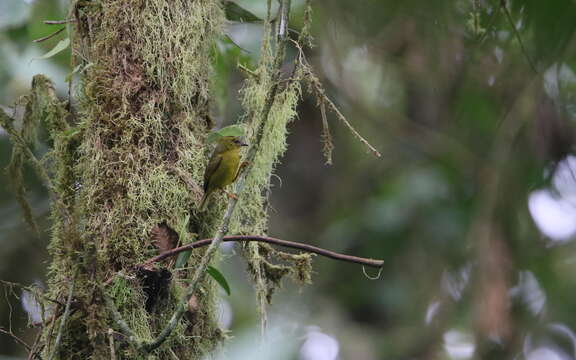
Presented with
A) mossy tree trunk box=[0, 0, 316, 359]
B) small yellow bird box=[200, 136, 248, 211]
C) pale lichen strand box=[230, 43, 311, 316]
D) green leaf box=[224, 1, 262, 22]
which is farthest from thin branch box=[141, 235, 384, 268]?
green leaf box=[224, 1, 262, 22]

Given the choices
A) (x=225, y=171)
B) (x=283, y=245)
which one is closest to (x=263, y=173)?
(x=225, y=171)

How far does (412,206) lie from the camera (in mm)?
4883

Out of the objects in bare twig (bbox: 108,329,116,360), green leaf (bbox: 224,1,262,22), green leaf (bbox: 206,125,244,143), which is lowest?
bare twig (bbox: 108,329,116,360)

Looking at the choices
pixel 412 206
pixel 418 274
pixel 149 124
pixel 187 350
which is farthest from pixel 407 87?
pixel 187 350

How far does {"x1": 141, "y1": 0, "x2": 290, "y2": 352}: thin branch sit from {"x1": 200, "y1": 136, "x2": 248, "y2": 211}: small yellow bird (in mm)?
480

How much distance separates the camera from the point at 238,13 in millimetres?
3693

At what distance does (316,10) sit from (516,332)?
3.34 meters

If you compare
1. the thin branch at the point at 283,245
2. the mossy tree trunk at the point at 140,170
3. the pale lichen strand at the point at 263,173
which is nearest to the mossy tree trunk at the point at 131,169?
the mossy tree trunk at the point at 140,170

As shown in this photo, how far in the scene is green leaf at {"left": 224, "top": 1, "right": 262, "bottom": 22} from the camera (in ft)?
12.0

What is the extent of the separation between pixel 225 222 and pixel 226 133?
820mm

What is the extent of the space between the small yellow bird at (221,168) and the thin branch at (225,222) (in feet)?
1.57

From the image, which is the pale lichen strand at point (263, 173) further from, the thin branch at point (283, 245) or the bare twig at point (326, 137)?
the thin branch at point (283, 245)

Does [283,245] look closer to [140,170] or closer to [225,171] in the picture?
[140,170]

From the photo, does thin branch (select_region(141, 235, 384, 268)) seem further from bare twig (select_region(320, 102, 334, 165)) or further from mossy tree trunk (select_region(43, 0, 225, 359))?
bare twig (select_region(320, 102, 334, 165))
